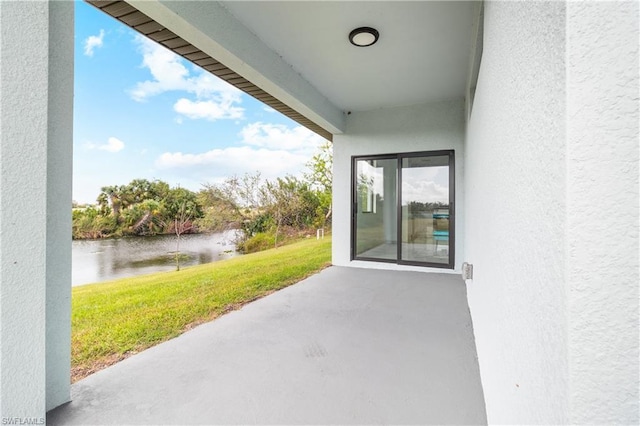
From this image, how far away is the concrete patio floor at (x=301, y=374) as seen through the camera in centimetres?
172

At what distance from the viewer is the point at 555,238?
59 centimetres

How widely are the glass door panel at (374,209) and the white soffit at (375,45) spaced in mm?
1489

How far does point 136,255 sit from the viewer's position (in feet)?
19.9

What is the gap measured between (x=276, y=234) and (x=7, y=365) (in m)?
7.73

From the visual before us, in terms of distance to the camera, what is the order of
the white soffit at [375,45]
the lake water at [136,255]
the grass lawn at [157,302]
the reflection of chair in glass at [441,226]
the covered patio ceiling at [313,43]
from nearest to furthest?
the grass lawn at [157,302]
the covered patio ceiling at [313,43]
the white soffit at [375,45]
the lake water at [136,255]
the reflection of chair in glass at [441,226]

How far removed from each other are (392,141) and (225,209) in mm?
4700

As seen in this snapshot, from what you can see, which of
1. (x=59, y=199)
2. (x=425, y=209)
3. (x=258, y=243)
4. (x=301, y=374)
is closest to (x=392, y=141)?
(x=425, y=209)

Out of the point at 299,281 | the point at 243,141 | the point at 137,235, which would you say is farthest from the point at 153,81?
the point at 299,281

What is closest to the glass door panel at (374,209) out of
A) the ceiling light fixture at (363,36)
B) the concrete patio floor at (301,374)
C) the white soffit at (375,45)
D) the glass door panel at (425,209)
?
the glass door panel at (425,209)

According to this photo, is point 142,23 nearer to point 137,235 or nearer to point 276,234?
point 137,235

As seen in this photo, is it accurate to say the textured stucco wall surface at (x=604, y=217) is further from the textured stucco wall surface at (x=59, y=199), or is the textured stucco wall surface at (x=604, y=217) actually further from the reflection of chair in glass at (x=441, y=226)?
the reflection of chair in glass at (x=441, y=226)

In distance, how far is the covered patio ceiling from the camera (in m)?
2.71

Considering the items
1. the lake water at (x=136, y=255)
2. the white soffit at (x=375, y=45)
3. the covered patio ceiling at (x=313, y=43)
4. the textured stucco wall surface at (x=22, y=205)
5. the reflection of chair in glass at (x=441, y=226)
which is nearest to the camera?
the textured stucco wall surface at (x=22, y=205)

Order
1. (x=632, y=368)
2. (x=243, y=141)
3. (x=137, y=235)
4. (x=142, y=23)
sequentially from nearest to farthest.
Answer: (x=632, y=368) → (x=142, y=23) → (x=137, y=235) → (x=243, y=141)
